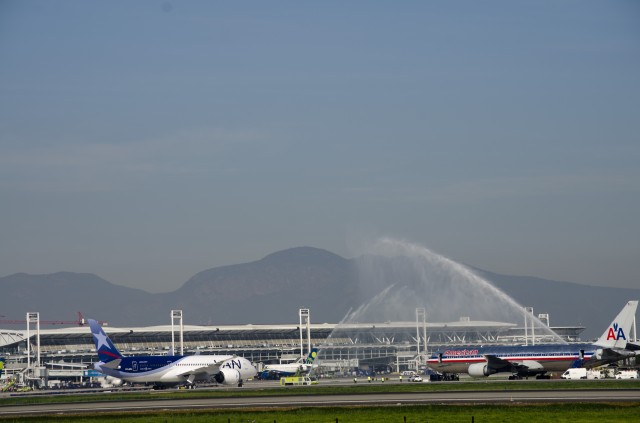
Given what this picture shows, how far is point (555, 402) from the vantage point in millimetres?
73750

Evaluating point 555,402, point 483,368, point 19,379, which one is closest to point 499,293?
point 483,368

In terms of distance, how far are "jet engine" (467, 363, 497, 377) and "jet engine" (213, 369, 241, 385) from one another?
3170cm

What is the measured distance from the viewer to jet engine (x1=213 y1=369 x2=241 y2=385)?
134 m

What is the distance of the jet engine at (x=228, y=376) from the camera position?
134m

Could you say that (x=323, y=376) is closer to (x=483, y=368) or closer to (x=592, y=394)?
(x=483, y=368)

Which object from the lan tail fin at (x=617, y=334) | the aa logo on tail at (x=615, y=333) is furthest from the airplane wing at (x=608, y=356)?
the aa logo on tail at (x=615, y=333)

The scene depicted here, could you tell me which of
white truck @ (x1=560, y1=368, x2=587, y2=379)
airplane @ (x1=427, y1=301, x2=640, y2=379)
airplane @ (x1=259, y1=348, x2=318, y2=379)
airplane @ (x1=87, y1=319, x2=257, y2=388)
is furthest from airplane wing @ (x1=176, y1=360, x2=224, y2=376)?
white truck @ (x1=560, y1=368, x2=587, y2=379)

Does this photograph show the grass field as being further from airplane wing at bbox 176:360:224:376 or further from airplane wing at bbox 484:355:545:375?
airplane wing at bbox 484:355:545:375

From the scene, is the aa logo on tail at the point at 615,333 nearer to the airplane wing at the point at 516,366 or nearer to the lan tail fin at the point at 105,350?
the airplane wing at the point at 516,366

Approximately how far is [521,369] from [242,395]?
37.6 meters

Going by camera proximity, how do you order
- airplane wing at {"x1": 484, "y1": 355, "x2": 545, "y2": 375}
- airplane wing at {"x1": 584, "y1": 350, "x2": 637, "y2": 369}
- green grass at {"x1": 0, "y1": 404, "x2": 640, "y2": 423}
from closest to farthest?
1. green grass at {"x1": 0, "y1": 404, "x2": 640, "y2": 423}
2. airplane wing at {"x1": 584, "y1": 350, "x2": 637, "y2": 369}
3. airplane wing at {"x1": 484, "y1": 355, "x2": 545, "y2": 375}

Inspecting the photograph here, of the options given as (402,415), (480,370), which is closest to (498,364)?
(480,370)

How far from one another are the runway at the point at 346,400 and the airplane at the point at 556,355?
94.5 feet

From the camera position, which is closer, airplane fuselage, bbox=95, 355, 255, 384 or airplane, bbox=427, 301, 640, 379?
airplane, bbox=427, 301, 640, 379
